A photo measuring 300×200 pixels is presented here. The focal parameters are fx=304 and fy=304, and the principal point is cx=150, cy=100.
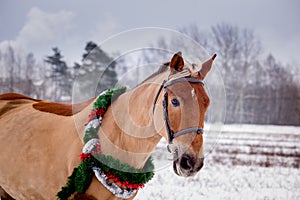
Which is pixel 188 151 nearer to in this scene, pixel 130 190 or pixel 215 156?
pixel 130 190

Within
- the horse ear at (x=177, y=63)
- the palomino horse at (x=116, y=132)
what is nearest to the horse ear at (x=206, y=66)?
the palomino horse at (x=116, y=132)

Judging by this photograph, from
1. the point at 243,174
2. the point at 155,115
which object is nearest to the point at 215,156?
the point at 243,174

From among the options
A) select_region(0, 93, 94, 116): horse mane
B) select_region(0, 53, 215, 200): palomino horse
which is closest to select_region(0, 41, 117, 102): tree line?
select_region(0, 93, 94, 116): horse mane

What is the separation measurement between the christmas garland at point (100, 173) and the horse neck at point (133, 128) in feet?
0.21

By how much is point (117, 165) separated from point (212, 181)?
5639 millimetres

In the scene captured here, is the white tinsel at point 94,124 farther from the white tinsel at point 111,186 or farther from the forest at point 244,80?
the forest at point 244,80

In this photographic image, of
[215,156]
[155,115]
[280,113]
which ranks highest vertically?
[155,115]

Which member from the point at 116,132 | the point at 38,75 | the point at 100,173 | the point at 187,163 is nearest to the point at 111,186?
the point at 100,173

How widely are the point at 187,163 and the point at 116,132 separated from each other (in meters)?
0.82

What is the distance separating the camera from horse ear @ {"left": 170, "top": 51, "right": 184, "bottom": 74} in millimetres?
2465

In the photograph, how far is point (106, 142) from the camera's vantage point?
9.48 ft

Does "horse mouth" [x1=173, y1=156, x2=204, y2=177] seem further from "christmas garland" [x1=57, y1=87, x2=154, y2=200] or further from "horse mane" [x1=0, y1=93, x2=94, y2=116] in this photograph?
"horse mane" [x1=0, y1=93, x2=94, y2=116]

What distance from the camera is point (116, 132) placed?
2.88 metres

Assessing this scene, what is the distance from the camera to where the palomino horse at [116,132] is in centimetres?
240
